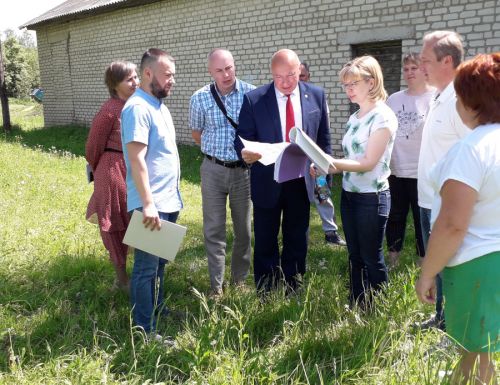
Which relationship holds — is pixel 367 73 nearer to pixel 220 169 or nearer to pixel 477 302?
pixel 220 169

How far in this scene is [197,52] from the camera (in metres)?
12.2

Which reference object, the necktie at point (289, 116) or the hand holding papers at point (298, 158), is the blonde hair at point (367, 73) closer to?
the hand holding papers at point (298, 158)

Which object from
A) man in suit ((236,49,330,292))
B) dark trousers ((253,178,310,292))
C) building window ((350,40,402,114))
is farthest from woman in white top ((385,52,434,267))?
building window ((350,40,402,114))

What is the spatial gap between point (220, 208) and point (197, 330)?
46.3 inches

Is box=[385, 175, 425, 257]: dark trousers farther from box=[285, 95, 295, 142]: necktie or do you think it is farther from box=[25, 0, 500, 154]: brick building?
box=[25, 0, 500, 154]: brick building

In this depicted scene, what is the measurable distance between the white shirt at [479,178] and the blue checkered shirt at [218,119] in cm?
204

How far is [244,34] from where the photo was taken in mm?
10812

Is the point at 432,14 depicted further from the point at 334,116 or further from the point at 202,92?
the point at 202,92

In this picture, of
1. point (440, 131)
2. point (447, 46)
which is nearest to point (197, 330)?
point (440, 131)

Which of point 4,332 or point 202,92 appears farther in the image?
point 202,92

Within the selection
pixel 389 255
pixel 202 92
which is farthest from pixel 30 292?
pixel 389 255

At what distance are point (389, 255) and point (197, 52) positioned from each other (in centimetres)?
908

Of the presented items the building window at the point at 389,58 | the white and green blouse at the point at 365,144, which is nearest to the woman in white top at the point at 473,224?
the white and green blouse at the point at 365,144

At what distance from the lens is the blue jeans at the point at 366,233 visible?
3.06m
